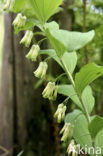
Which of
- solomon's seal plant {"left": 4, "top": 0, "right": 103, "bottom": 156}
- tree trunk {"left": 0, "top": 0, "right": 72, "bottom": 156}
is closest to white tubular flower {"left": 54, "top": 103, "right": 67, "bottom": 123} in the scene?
solomon's seal plant {"left": 4, "top": 0, "right": 103, "bottom": 156}

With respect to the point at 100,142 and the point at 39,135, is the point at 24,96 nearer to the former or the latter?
the point at 39,135

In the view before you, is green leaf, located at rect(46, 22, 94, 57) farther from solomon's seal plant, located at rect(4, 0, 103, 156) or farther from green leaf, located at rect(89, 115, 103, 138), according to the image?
green leaf, located at rect(89, 115, 103, 138)

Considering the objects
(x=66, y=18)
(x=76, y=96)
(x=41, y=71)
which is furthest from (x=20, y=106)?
(x=41, y=71)

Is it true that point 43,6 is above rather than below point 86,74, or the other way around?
above

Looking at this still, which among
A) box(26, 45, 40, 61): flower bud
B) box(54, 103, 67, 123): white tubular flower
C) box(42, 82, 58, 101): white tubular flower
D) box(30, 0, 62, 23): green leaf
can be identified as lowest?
box(54, 103, 67, 123): white tubular flower

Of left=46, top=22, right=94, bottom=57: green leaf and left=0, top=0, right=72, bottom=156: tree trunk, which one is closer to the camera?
left=46, top=22, right=94, bottom=57: green leaf

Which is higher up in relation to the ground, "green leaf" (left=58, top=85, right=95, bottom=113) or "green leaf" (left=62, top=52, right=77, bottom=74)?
"green leaf" (left=62, top=52, right=77, bottom=74)

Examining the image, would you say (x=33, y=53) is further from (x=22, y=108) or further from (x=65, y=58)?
(x=22, y=108)

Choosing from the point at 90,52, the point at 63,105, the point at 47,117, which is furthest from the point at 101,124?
the point at 47,117
